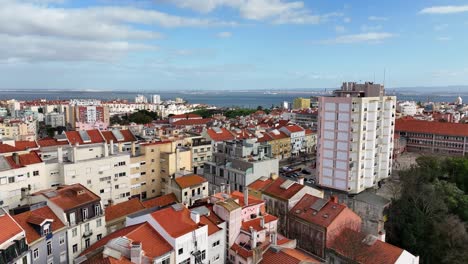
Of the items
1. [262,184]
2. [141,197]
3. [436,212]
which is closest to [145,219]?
[262,184]

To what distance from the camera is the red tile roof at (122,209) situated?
28.0 meters

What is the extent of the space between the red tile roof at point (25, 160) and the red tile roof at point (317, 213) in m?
25.5

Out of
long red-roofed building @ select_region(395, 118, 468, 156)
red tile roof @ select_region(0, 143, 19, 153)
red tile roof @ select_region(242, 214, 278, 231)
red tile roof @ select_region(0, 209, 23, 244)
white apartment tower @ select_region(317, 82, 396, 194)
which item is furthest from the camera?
long red-roofed building @ select_region(395, 118, 468, 156)

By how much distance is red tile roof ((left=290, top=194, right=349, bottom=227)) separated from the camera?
2811cm

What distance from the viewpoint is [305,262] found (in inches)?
830

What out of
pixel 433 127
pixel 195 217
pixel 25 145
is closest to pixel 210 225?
pixel 195 217

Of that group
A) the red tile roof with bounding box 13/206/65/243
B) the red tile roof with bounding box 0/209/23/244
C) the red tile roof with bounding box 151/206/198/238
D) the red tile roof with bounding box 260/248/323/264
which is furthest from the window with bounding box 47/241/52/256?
the red tile roof with bounding box 260/248/323/264

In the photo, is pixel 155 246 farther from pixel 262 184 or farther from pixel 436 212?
pixel 436 212

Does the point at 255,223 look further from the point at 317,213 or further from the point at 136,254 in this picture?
the point at 136,254

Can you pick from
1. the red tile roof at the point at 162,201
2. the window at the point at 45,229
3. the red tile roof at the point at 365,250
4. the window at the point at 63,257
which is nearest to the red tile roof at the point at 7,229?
the window at the point at 45,229

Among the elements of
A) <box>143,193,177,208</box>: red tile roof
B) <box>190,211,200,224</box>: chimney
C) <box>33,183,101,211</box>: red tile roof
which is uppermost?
<box>33,183,101,211</box>: red tile roof

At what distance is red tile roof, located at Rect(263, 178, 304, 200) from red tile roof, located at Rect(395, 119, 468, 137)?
5131 centimetres

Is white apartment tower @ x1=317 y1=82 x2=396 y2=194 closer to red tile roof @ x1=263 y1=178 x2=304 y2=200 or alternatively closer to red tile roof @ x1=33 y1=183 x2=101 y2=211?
red tile roof @ x1=263 y1=178 x2=304 y2=200

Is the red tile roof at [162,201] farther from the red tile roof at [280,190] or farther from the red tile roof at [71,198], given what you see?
the red tile roof at [280,190]
